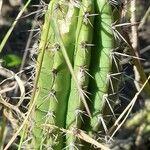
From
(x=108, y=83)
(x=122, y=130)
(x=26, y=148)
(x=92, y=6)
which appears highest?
(x=92, y=6)

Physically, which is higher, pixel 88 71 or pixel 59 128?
pixel 88 71

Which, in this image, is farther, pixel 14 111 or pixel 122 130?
pixel 122 130

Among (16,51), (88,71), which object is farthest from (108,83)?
(16,51)

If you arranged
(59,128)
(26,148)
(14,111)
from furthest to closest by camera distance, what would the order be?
(14,111)
(26,148)
(59,128)

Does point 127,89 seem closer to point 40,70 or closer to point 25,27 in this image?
point 25,27

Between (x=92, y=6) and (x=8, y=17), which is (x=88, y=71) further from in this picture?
→ (x=8, y=17)

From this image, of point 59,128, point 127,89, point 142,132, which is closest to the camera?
point 59,128

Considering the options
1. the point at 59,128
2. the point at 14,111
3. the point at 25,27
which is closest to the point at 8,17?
the point at 25,27
